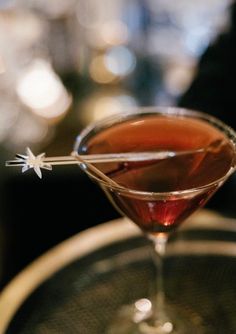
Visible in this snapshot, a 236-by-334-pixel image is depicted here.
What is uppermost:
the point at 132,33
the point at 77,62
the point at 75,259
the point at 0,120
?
the point at 132,33

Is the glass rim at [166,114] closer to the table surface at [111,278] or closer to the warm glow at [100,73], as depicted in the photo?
the table surface at [111,278]

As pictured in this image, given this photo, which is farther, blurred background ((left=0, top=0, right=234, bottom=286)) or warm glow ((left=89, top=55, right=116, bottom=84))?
warm glow ((left=89, top=55, right=116, bottom=84))

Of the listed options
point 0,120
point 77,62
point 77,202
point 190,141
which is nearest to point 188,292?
point 190,141

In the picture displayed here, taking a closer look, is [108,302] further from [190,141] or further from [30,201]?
[30,201]

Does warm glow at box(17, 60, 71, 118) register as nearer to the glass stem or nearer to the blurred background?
the blurred background

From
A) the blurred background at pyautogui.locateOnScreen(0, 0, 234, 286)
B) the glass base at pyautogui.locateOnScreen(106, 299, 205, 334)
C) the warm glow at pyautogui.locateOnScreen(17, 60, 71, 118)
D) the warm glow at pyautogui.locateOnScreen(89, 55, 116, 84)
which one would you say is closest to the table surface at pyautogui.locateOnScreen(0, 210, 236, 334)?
the glass base at pyautogui.locateOnScreen(106, 299, 205, 334)

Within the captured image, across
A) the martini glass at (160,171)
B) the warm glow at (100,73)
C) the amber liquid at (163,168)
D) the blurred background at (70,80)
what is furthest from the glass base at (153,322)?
the warm glow at (100,73)

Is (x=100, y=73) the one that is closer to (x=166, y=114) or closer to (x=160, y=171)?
(x=166, y=114)
